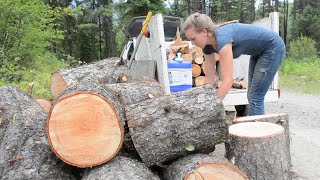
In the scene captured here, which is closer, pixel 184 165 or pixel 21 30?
pixel 184 165

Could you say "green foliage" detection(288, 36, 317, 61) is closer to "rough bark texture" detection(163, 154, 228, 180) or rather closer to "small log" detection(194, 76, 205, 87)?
"small log" detection(194, 76, 205, 87)

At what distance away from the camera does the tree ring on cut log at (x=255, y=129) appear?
347 cm

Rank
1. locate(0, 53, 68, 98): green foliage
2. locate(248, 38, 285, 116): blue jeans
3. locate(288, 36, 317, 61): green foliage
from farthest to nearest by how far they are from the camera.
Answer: locate(288, 36, 317, 61): green foliage < locate(0, 53, 68, 98): green foliage < locate(248, 38, 285, 116): blue jeans

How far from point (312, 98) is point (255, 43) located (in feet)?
24.8

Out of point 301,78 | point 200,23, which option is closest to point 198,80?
point 200,23

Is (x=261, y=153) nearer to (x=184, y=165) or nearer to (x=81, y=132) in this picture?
(x=184, y=165)

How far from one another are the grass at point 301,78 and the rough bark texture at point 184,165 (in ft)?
31.7

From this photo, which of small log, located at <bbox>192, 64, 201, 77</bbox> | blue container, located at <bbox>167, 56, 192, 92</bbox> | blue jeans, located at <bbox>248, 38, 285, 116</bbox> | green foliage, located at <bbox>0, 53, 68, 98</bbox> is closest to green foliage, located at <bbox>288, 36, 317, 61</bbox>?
green foliage, located at <bbox>0, 53, 68, 98</bbox>

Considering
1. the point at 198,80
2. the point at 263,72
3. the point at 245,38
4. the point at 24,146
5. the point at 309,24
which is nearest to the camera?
the point at 24,146

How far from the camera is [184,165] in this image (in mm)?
3109

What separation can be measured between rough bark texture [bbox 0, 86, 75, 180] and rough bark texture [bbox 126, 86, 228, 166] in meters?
0.75

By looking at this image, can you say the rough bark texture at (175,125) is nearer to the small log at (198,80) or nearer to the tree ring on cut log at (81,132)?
the tree ring on cut log at (81,132)

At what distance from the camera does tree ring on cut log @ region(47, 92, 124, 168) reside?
9.90ft

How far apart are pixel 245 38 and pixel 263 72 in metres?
0.54
